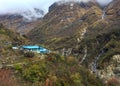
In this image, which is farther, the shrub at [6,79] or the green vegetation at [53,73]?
the green vegetation at [53,73]

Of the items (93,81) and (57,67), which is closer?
(57,67)

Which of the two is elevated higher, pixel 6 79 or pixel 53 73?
pixel 53 73

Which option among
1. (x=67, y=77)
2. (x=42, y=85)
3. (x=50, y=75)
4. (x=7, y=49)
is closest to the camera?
(x=42, y=85)

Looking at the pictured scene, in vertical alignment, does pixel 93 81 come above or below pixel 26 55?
below

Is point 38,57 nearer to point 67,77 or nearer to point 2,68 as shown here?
point 67,77

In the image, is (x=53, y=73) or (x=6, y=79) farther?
(x=53, y=73)

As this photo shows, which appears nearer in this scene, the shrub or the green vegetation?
the shrub

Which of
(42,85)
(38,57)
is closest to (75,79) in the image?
(38,57)

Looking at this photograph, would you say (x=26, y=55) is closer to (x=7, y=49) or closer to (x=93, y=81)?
(x=7, y=49)

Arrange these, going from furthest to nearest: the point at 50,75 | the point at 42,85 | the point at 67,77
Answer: the point at 67,77, the point at 50,75, the point at 42,85
